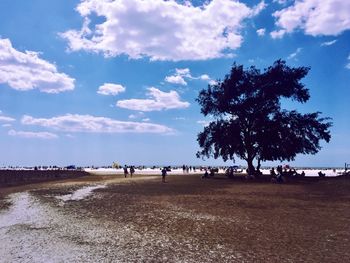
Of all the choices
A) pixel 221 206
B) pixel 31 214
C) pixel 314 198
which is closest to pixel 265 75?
pixel 314 198

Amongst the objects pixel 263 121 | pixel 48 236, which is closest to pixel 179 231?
pixel 48 236

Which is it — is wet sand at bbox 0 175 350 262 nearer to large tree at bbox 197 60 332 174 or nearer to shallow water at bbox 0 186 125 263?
shallow water at bbox 0 186 125 263

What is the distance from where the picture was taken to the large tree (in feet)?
194

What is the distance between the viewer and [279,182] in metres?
50.5

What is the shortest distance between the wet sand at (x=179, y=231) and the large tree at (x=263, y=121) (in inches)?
1199

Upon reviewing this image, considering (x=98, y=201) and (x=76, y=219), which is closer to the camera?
(x=76, y=219)

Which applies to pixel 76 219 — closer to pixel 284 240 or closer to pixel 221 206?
pixel 221 206

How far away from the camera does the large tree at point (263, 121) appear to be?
2328 inches

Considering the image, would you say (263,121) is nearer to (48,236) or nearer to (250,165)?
(250,165)

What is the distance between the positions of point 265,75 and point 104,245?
5146cm

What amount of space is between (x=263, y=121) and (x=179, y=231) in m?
43.7

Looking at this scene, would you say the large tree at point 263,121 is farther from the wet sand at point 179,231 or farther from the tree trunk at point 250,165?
the wet sand at point 179,231

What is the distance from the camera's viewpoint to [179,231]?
1811cm

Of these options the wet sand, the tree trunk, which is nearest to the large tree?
the tree trunk
